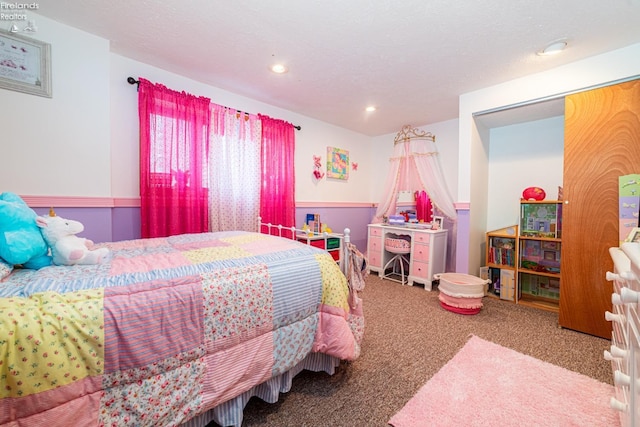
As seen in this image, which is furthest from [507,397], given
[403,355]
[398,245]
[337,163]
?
[337,163]

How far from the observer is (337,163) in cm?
422

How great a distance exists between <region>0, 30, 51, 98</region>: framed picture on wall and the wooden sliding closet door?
14.2ft

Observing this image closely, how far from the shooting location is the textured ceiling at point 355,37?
5.50 feet

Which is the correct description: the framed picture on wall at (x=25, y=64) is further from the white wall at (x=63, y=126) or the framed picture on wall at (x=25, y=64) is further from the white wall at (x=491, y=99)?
the white wall at (x=491, y=99)

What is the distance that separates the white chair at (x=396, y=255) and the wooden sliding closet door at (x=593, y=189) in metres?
1.58

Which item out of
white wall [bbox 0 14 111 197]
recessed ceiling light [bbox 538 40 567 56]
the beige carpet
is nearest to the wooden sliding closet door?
the beige carpet

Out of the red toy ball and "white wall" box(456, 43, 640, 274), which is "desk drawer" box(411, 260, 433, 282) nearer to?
"white wall" box(456, 43, 640, 274)

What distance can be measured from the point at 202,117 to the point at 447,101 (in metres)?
2.92

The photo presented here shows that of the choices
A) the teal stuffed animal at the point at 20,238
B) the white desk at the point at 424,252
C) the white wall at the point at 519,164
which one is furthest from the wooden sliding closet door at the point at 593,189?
the teal stuffed animal at the point at 20,238

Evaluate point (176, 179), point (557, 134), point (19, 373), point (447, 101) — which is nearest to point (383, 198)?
point (447, 101)

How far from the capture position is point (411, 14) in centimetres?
172

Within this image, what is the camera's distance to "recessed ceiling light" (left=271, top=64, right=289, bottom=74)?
2.41m

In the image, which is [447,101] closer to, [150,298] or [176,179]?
[176,179]

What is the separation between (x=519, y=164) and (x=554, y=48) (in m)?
1.52
